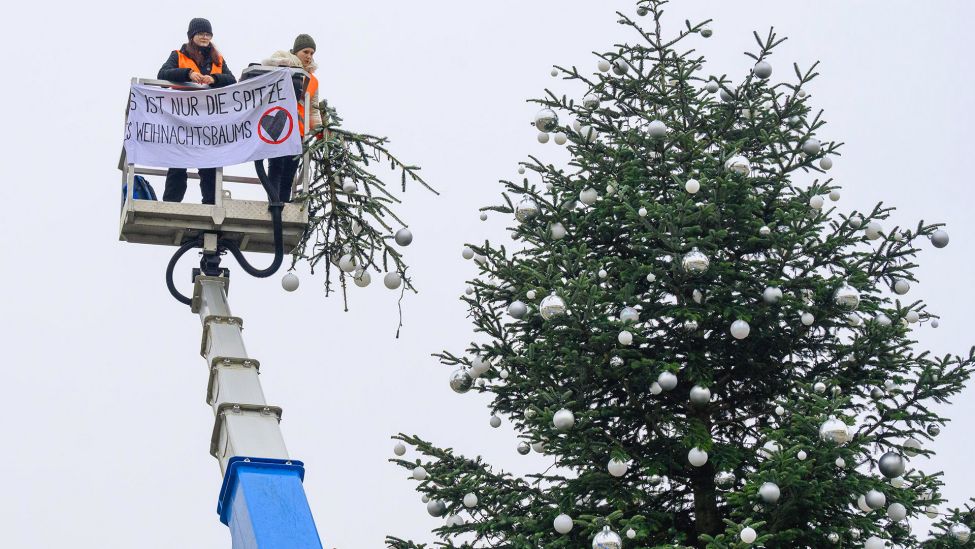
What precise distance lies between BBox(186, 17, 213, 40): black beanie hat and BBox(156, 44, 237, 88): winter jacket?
201 mm

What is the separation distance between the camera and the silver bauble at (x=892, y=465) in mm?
13734

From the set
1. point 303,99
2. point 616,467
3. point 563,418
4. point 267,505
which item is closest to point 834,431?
point 616,467

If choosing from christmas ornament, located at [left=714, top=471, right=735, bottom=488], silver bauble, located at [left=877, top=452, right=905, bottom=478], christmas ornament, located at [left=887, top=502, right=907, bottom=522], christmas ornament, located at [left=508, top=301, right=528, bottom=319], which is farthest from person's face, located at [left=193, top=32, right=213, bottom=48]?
christmas ornament, located at [left=887, top=502, right=907, bottom=522]

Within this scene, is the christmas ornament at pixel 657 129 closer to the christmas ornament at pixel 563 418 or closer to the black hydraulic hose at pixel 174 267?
the christmas ornament at pixel 563 418

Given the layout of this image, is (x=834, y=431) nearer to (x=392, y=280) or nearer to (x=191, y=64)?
(x=392, y=280)

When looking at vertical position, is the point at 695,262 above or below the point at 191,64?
below

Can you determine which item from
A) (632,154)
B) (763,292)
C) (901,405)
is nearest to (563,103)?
(632,154)

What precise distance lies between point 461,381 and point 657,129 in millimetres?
2547

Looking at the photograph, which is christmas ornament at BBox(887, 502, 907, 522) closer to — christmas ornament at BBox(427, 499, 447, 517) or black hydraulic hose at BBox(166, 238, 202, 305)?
christmas ornament at BBox(427, 499, 447, 517)

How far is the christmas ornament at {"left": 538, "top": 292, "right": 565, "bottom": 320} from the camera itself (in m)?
13.6

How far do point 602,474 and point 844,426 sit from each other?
2.06m

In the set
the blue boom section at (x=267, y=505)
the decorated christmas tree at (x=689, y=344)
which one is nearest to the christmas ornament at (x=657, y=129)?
the decorated christmas tree at (x=689, y=344)

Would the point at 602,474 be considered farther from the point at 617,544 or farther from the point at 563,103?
the point at 563,103

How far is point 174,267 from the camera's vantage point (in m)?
14.3
